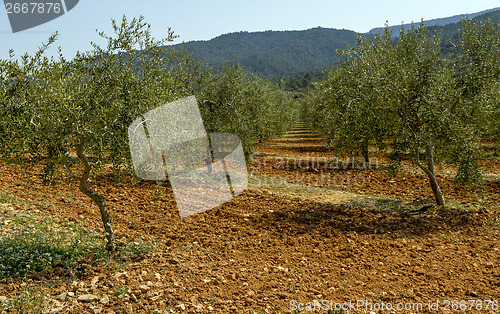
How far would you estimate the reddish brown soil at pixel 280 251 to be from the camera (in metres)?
6.05

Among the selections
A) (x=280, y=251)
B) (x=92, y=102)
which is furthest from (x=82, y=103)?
(x=280, y=251)

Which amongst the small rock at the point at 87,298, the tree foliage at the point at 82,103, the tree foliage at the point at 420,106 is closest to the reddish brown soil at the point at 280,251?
the small rock at the point at 87,298

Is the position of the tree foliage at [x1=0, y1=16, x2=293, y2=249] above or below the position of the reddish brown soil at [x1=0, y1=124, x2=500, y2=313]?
above

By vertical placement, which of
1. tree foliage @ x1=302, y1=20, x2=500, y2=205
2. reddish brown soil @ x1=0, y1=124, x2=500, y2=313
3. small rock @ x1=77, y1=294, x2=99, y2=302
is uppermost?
tree foliage @ x1=302, y1=20, x2=500, y2=205

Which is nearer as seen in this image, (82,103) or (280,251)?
(82,103)

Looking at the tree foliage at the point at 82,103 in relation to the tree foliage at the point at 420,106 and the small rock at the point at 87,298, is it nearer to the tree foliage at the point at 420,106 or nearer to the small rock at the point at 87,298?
the small rock at the point at 87,298

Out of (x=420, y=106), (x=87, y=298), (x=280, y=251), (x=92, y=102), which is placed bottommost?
(x=280, y=251)

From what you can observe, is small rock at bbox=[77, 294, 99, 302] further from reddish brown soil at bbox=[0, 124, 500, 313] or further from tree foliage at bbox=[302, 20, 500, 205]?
tree foliage at bbox=[302, 20, 500, 205]

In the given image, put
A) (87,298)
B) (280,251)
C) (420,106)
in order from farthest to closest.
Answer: (420,106) → (280,251) → (87,298)

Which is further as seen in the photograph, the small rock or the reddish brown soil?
the reddish brown soil

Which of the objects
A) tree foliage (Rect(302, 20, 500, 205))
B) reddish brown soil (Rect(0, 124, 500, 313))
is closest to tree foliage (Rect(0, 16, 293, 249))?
reddish brown soil (Rect(0, 124, 500, 313))

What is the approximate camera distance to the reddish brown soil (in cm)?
605

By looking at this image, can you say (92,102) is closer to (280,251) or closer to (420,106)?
(280,251)

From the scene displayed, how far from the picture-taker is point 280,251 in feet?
28.0
